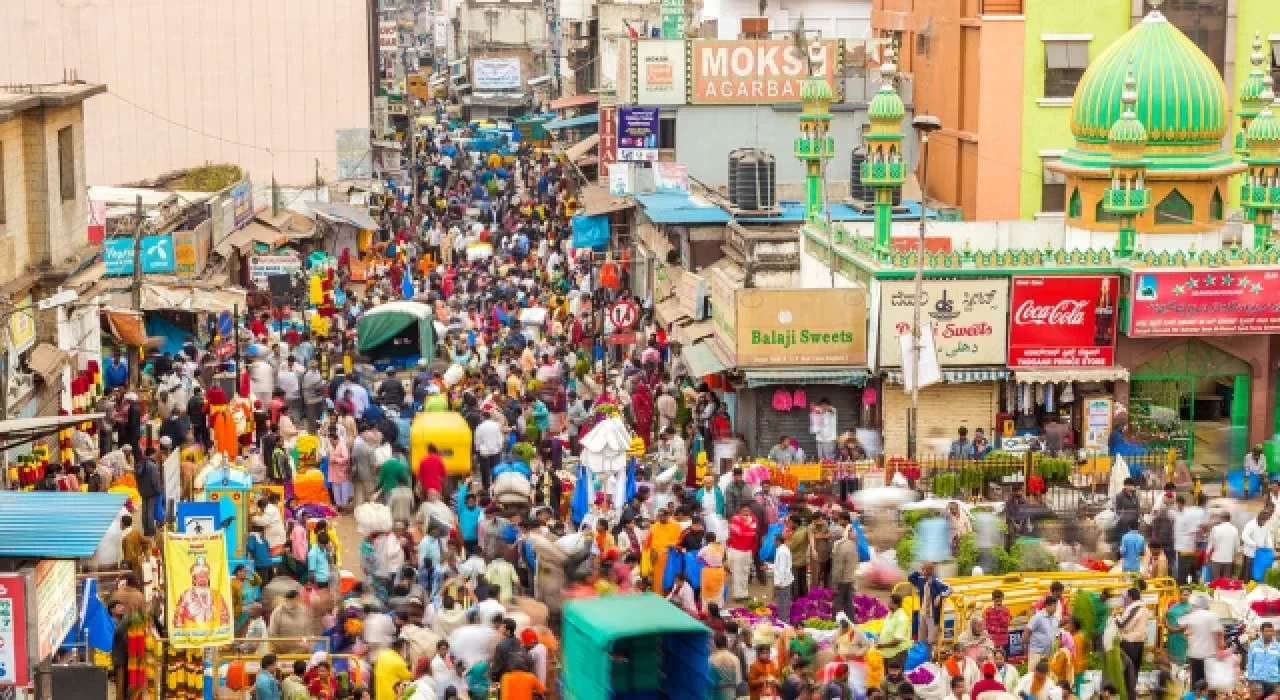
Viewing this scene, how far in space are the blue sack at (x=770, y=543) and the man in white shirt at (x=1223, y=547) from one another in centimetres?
414

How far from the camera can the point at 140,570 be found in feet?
62.4

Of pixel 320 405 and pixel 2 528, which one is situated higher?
pixel 2 528

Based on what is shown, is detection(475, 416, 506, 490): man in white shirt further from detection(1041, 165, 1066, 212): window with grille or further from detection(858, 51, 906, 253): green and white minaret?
detection(1041, 165, 1066, 212): window with grille

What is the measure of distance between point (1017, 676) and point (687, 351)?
42.9 ft

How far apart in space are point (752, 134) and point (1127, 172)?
49.0 feet

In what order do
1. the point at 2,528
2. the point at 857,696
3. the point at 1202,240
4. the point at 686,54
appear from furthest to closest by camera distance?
the point at 686,54, the point at 1202,240, the point at 857,696, the point at 2,528

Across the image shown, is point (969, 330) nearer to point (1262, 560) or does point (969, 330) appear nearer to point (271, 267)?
point (1262, 560)

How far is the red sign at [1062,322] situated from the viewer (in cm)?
2623

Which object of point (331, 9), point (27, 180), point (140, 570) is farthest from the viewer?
point (331, 9)

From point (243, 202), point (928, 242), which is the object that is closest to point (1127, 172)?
point (928, 242)

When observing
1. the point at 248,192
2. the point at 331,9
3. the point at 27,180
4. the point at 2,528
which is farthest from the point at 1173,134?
the point at 331,9

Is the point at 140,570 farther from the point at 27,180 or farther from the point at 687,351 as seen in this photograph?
the point at 687,351

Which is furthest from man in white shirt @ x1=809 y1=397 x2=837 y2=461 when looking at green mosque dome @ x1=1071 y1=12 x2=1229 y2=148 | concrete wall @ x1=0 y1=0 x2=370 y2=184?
concrete wall @ x1=0 y1=0 x2=370 y2=184

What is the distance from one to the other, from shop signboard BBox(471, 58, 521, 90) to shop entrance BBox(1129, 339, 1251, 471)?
72392mm
